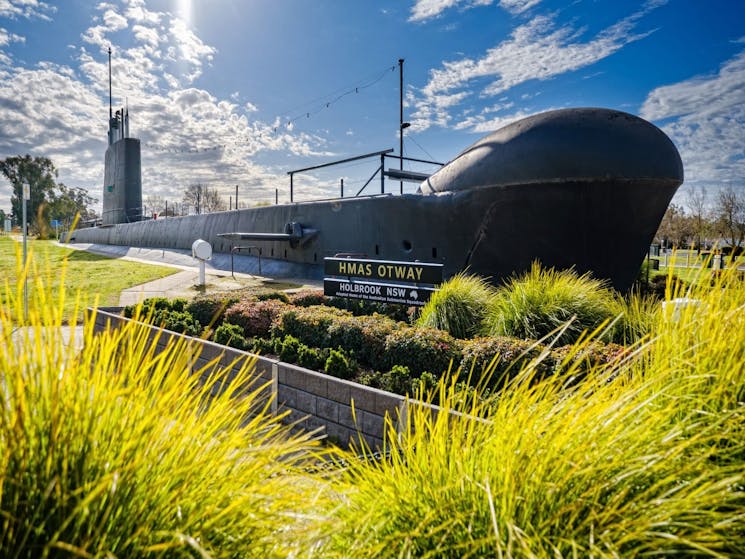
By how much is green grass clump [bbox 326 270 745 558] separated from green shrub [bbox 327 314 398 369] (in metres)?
4.19

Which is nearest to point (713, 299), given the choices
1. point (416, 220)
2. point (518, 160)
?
point (518, 160)

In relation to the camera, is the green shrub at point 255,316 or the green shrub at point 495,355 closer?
the green shrub at point 495,355

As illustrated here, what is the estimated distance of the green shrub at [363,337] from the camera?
6.44 m

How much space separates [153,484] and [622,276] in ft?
29.9

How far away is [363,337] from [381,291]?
4.88 ft

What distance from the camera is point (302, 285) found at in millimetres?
15094

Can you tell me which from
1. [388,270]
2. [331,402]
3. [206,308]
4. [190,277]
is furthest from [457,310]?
[190,277]

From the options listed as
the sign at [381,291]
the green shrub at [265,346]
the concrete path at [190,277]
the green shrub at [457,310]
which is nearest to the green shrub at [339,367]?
the green shrub at [265,346]

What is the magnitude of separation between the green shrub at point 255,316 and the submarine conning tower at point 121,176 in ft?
71.6

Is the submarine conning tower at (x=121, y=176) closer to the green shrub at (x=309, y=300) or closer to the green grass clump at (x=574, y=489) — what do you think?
the green shrub at (x=309, y=300)

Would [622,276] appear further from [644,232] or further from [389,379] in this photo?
[389,379]

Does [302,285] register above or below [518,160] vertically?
below

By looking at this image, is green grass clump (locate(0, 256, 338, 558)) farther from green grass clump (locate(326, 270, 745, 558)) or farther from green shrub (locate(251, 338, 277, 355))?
green shrub (locate(251, 338, 277, 355))

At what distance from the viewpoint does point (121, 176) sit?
89.7 feet
